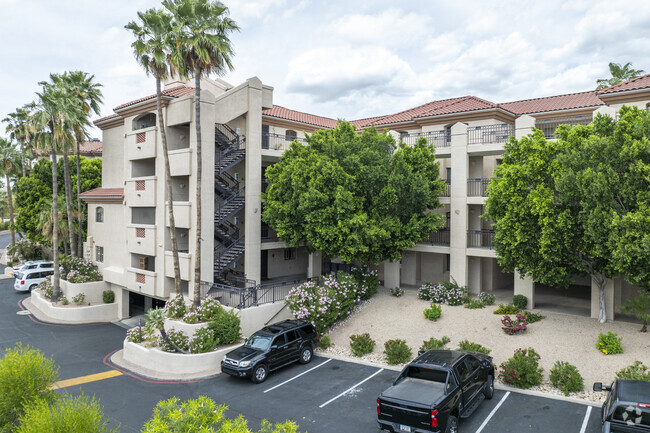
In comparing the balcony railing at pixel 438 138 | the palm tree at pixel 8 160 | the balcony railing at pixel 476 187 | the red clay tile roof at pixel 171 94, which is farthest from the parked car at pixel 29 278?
the balcony railing at pixel 476 187

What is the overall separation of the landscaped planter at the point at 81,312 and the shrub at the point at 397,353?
2028 cm

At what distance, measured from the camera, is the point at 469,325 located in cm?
2081

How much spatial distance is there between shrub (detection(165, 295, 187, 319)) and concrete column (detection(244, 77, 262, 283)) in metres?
4.04

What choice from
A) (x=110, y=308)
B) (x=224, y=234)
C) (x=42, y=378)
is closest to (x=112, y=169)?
(x=110, y=308)

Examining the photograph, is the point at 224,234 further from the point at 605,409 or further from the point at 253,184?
the point at 605,409

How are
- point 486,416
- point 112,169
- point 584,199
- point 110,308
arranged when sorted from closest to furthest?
point 486,416 → point 584,199 → point 110,308 → point 112,169

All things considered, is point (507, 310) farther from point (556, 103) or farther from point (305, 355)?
point (556, 103)

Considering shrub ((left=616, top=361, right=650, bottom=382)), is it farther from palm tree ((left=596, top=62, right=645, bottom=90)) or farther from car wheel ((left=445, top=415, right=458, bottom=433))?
palm tree ((left=596, top=62, right=645, bottom=90))

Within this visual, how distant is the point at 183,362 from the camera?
18844 mm

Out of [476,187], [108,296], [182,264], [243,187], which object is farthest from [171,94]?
[476,187]

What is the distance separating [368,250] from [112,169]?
21.6 meters

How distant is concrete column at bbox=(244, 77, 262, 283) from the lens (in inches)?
997

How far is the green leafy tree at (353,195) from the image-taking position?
2233 centimetres

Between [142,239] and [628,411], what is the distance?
2469 centimetres
